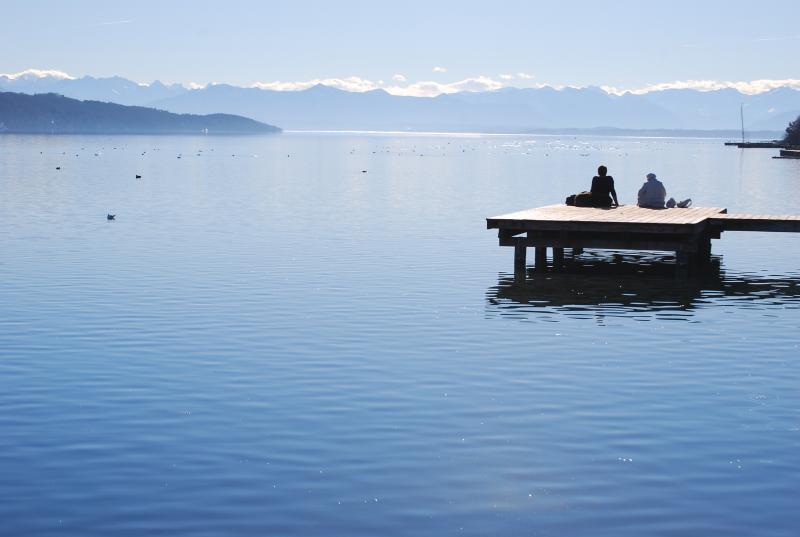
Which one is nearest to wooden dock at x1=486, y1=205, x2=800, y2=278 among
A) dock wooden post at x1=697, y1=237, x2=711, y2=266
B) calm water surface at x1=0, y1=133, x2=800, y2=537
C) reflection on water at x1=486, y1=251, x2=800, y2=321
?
dock wooden post at x1=697, y1=237, x2=711, y2=266

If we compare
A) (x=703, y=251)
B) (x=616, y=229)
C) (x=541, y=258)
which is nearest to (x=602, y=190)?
(x=703, y=251)

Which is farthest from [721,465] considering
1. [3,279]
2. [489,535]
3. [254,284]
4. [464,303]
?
[3,279]

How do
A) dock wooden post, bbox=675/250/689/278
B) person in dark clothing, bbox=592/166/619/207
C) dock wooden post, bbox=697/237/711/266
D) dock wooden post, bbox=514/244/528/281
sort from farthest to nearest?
1. person in dark clothing, bbox=592/166/619/207
2. dock wooden post, bbox=697/237/711/266
3. dock wooden post, bbox=514/244/528/281
4. dock wooden post, bbox=675/250/689/278

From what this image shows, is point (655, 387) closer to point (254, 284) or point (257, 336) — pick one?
point (257, 336)

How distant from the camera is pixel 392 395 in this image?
A: 17375 millimetres

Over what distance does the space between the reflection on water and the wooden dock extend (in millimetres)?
856

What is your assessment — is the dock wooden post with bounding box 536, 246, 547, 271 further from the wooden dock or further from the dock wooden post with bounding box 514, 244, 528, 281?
the dock wooden post with bounding box 514, 244, 528, 281

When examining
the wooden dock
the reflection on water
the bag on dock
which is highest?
the bag on dock

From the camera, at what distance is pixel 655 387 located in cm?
1805

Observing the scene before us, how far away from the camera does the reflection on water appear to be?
2648 cm

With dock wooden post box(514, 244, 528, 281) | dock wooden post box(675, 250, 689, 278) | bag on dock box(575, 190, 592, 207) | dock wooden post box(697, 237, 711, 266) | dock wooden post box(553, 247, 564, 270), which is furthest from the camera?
bag on dock box(575, 190, 592, 207)

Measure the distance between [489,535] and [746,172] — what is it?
11738 centimetres

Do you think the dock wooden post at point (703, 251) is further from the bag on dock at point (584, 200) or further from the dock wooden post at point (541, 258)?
the dock wooden post at point (541, 258)

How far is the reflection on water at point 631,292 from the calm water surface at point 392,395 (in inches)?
5.8
